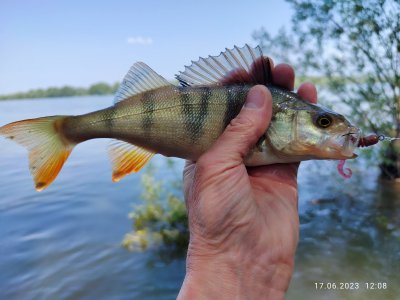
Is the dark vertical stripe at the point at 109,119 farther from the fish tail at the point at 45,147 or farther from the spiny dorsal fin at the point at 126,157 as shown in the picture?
the fish tail at the point at 45,147

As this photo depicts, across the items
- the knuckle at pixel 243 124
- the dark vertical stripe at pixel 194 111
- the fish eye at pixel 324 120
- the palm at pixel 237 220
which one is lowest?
the palm at pixel 237 220

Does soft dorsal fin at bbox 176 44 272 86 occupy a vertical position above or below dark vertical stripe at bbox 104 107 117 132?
above

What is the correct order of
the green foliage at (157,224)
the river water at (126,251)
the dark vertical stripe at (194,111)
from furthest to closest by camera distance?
the green foliage at (157,224)
the river water at (126,251)
the dark vertical stripe at (194,111)

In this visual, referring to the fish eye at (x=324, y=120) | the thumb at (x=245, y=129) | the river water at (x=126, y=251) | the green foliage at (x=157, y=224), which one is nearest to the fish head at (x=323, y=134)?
the fish eye at (x=324, y=120)

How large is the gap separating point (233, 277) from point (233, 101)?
1088 mm

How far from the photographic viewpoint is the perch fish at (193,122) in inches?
90.7

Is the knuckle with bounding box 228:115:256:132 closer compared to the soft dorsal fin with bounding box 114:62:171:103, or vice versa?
the knuckle with bounding box 228:115:256:132

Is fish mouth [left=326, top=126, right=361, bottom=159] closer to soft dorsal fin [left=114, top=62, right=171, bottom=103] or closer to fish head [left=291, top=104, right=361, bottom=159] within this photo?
fish head [left=291, top=104, right=361, bottom=159]

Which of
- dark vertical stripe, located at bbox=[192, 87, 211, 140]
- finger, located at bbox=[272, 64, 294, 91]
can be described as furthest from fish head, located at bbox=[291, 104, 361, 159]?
dark vertical stripe, located at bbox=[192, 87, 211, 140]

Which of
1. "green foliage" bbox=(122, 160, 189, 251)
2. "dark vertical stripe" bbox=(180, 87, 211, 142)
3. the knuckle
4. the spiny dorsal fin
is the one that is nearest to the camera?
the knuckle

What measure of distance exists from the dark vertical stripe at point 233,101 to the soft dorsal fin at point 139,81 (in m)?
0.40

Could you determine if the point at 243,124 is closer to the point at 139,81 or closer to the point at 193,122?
the point at 193,122

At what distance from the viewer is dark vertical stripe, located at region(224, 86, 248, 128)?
2350 mm

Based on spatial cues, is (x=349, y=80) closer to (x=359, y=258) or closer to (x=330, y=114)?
(x=359, y=258)
